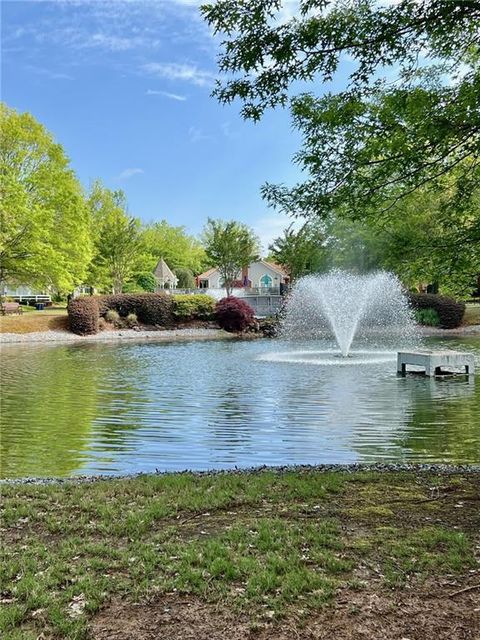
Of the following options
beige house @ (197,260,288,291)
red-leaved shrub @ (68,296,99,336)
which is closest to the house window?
beige house @ (197,260,288,291)

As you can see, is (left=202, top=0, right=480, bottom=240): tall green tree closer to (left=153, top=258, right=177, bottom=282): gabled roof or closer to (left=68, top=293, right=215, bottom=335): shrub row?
(left=68, top=293, right=215, bottom=335): shrub row

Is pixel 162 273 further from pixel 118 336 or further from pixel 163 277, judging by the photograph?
pixel 118 336

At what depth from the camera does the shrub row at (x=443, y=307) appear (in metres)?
32.0

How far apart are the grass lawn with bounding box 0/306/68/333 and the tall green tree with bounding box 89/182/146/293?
35.8 feet

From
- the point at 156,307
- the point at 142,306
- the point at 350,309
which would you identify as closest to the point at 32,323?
the point at 142,306

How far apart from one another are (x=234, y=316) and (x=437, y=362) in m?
18.9

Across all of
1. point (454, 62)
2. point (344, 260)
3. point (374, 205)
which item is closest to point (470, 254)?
point (374, 205)

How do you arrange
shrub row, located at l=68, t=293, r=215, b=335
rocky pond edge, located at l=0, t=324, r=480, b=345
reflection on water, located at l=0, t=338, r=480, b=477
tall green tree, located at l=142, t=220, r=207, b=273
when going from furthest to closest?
tall green tree, located at l=142, t=220, r=207, b=273, shrub row, located at l=68, t=293, r=215, b=335, rocky pond edge, located at l=0, t=324, r=480, b=345, reflection on water, located at l=0, t=338, r=480, b=477

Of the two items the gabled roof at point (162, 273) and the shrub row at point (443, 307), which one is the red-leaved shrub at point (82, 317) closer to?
the shrub row at point (443, 307)

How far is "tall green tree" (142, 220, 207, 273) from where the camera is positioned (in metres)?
66.3

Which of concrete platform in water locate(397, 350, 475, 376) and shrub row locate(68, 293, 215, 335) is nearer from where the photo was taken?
concrete platform in water locate(397, 350, 475, 376)

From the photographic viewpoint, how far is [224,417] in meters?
9.20

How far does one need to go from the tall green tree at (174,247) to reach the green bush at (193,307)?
3146 cm

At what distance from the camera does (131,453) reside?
22.7ft
